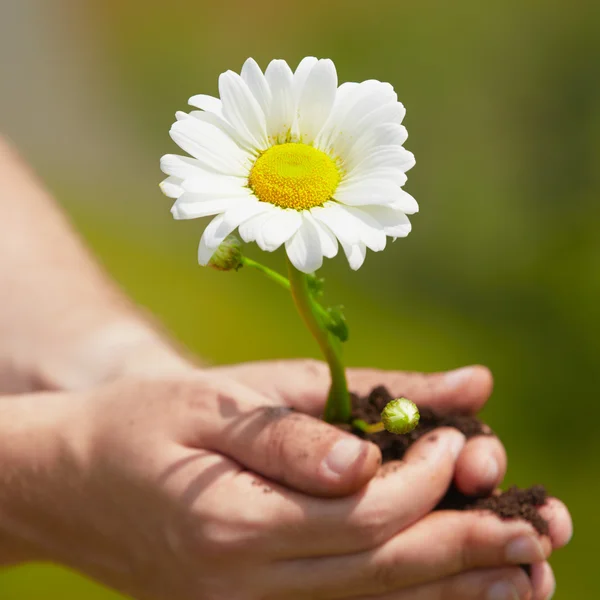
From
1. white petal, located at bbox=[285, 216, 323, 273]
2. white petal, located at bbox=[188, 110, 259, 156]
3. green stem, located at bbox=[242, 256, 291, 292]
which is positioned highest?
white petal, located at bbox=[188, 110, 259, 156]

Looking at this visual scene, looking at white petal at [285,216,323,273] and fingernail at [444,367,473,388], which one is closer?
white petal at [285,216,323,273]

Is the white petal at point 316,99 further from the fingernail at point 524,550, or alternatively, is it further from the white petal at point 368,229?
the fingernail at point 524,550

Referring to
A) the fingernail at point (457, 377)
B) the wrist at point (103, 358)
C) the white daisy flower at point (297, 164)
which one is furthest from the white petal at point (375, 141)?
the wrist at point (103, 358)

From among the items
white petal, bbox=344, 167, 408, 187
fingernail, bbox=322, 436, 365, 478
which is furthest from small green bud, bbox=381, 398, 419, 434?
white petal, bbox=344, 167, 408, 187

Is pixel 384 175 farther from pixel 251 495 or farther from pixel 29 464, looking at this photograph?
pixel 29 464

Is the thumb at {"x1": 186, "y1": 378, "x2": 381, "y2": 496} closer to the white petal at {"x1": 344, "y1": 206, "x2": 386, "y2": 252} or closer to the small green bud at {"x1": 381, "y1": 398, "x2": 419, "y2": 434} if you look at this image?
the small green bud at {"x1": 381, "y1": 398, "x2": 419, "y2": 434}

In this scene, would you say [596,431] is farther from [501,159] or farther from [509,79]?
[509,79]

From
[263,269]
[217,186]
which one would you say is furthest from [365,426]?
[217,186]
